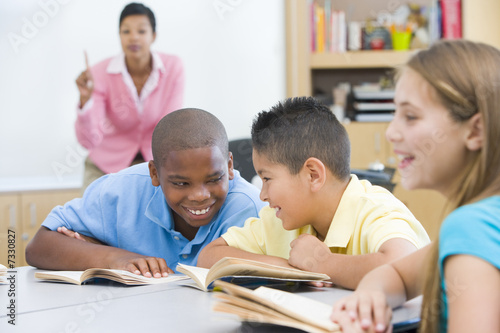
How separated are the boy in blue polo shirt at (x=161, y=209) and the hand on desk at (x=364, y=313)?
0.56 metres

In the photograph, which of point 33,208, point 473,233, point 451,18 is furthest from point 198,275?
point 451,18

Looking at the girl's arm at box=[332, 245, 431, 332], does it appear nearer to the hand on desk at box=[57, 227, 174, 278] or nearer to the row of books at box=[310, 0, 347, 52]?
the hand on desk at box=[57, 227, 174, 278]

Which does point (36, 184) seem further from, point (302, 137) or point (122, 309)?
point (122, 309)

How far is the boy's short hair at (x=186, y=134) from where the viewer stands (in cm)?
134

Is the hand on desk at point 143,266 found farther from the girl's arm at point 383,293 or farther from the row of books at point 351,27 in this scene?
the row of books at point 351,27

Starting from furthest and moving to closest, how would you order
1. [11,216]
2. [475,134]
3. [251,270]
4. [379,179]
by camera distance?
[11,216] → [379,179] → [251,270] → [475,134]

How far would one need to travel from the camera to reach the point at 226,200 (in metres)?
1.46

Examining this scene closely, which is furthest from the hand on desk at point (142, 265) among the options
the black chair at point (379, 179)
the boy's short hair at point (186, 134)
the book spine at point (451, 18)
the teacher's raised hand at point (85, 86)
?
the book spine at point (451, 18)

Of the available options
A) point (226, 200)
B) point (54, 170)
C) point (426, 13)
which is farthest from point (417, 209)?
point (226, 200)

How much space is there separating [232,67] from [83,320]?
293 cm

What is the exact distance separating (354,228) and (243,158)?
1166 mm

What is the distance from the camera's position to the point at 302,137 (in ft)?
4.10

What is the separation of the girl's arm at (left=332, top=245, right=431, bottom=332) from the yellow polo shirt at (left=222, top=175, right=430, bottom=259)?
184 mm

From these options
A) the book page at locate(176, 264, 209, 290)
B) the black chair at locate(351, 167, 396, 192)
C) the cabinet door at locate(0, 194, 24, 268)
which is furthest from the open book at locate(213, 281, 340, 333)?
the cabinet door at locate(0, 194, 24, 268)
